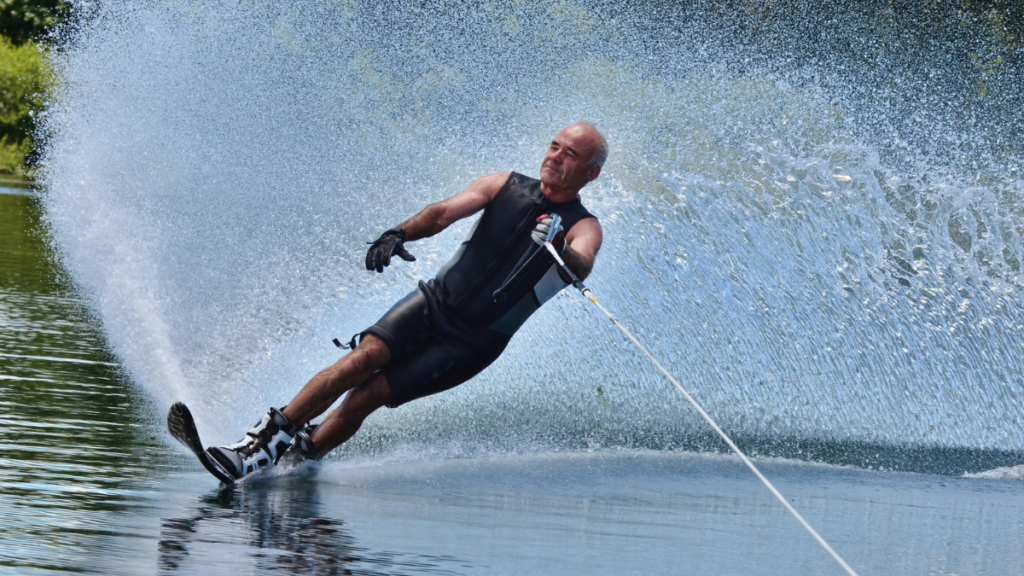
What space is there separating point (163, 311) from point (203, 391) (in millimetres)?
1576

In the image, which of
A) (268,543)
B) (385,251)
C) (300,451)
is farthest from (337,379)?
(268,543)

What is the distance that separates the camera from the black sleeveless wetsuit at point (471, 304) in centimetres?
637

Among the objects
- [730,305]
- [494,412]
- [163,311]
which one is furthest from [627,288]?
[163,311]

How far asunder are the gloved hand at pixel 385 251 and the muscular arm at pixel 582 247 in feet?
2.08

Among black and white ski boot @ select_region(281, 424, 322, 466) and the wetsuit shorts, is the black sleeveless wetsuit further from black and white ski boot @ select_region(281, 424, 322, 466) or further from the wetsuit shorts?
black and white ski boot @ select_region(281, 424, 322, 466)

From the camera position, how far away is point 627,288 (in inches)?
331

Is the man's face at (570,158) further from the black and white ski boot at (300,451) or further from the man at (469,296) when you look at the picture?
the black and white ski boot at (300,451)

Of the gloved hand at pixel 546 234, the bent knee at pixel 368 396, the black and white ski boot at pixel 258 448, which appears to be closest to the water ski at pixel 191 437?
the black and white ski boot at pixel 258 448

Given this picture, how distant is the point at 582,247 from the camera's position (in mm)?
6230

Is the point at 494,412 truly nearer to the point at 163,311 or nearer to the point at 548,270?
the point at 548,270

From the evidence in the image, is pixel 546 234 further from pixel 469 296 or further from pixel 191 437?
pixel 191 437

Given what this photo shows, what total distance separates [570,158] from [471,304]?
0.76m

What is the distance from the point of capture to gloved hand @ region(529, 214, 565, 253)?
19.2ft

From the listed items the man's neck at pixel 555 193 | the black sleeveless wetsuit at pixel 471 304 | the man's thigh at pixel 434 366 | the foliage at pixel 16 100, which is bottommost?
the man's thigh at pixel 434 366
